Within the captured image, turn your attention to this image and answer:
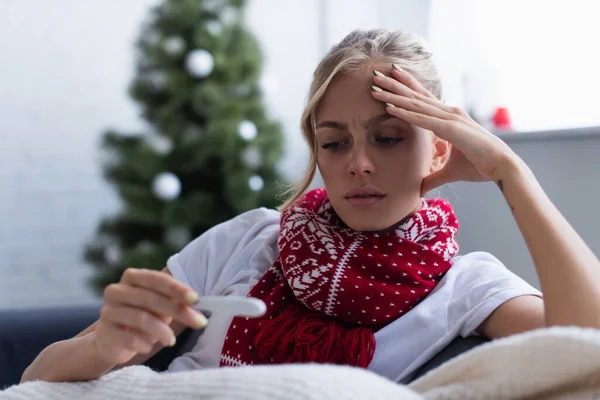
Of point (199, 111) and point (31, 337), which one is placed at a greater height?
point (199, 111)

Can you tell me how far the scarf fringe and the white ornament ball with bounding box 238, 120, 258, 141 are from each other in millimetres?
1506

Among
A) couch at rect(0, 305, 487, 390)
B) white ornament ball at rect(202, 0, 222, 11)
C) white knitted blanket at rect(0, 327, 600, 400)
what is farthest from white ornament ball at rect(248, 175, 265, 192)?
white knitted blanket at rect(0, 327, 600, 400)

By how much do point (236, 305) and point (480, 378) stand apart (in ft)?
0.78

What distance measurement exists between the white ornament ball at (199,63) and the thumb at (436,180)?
1547 millimetres

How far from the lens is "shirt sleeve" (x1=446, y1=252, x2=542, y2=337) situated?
0.94 m

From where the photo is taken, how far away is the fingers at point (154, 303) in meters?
0.66

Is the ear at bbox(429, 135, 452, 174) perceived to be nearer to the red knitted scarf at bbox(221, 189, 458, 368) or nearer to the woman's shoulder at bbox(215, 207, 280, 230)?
the red knitted scarf at bbox(221, 189, 458, 368)

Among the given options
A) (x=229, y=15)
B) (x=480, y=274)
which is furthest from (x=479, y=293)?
(x=229, y=15)

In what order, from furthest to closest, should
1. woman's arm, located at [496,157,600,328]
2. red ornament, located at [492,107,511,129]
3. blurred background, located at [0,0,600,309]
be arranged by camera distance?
red ornament, located at [492,107,511,129]
blurred background, located at [0,0,600,309]
woman's arm, located at [496,157,600,328]

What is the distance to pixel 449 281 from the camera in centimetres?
102

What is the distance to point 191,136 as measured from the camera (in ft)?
8.09

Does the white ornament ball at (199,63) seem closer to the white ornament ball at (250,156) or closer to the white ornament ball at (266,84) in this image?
the white ornament ball at (266,84)

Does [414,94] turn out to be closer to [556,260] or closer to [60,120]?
[556,260]

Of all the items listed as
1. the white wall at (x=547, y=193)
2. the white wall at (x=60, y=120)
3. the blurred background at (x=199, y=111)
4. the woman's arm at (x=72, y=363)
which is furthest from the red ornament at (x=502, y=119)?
the woman's arm at (x=72, y=363)
